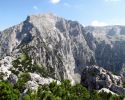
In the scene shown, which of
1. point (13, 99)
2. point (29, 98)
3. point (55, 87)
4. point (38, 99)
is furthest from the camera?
point (55, 87)

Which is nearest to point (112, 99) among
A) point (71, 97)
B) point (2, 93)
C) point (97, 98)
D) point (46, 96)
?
point (97, 98)

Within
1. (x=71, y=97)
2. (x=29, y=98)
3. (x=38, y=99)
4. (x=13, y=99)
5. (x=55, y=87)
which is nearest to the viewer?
(x=13, y=99)

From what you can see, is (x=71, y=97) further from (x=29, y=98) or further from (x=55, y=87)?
(x=29, y=98)

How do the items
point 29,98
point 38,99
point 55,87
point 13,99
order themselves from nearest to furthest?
point 13,99, point 29,98, point 38,99, point 55,87

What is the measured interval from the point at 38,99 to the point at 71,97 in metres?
23.4

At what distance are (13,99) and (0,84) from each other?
13066 millimetres

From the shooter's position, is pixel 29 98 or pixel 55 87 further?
pixel 55 87

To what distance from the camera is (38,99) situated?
164 meters

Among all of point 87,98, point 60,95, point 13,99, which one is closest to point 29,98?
point 13,99

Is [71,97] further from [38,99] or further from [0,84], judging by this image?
[0,84]

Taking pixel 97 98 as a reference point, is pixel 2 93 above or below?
above

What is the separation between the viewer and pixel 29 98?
15162cm

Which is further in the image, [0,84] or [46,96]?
[46,96]

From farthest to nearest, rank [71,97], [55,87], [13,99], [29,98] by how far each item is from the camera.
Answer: [55,87]
[71,97]
[29,98]
[13,99]
